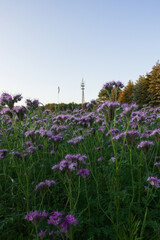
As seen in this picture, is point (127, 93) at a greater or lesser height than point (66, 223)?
greater

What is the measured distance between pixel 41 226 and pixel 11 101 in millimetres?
2074

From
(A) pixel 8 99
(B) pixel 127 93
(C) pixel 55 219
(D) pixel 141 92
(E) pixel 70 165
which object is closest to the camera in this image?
(C) pixel 55 219

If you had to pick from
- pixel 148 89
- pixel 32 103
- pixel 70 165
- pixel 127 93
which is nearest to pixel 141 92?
pixel 148 89

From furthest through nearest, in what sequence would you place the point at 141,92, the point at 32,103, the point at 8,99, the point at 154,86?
the point at 141,92 < the point at 154,86 < the point at 32,103 < the point at 8,99

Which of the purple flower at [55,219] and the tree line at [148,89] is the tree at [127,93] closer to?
the tree line at [148,89]

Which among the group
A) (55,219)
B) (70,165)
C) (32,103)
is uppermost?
(32,103)

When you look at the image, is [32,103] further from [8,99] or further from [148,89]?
[148,89]

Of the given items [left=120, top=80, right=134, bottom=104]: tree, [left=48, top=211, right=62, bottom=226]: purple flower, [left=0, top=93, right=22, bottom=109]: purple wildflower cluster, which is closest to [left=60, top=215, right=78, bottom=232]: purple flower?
[left=48, top=211, right=62, bottom=226]: purple flower

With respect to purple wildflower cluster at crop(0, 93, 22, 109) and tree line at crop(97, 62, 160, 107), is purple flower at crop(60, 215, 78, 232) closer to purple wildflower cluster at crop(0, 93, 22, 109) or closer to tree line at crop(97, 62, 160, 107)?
purple wildflower cluster at crop(0, 93, 22, 109)

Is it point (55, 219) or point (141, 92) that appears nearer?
point (55, 219)

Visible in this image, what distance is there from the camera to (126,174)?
3.13 metres

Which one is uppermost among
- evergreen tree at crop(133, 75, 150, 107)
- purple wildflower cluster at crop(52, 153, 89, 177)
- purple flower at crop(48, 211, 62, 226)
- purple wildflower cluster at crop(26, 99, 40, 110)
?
evergreen tree at crop(133, 75, 150, 107)

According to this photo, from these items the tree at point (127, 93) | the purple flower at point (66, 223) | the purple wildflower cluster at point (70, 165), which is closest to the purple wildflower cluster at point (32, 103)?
the purple wildflower cluster at point (70, 165)

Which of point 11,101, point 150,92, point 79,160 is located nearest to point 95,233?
point 79,160
